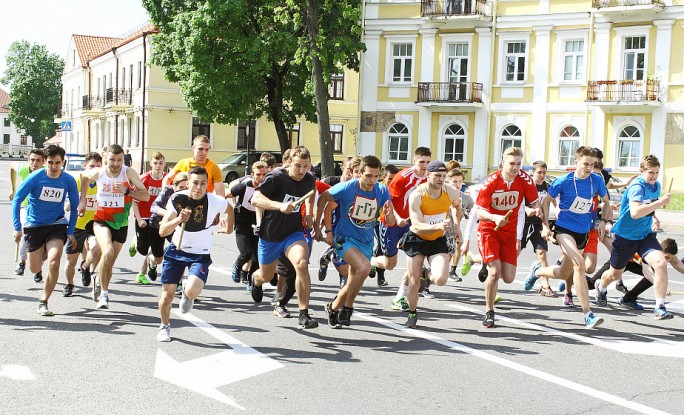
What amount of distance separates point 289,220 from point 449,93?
102 ft

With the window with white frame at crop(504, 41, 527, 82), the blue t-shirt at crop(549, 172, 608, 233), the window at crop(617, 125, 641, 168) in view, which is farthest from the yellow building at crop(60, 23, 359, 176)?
the blue t-shirt at crop(549, 172, 608, 233)

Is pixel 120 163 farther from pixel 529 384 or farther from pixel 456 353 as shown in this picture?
pixel 529 384

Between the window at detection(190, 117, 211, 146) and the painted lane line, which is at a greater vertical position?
the window at detection(190, 117, 211, 146)

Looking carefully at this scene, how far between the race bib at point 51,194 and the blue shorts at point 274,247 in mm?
2298

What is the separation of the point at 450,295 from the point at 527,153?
27758mm

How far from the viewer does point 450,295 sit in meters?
11.7

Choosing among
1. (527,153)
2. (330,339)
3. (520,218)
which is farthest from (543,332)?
(527,153)

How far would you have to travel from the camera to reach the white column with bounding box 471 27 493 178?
127 ft

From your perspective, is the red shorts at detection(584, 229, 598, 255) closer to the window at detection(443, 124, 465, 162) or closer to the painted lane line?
the painted lane line

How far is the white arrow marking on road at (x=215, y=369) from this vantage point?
21.0 feet

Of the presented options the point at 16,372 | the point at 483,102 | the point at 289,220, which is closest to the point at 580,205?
the point at 289,220

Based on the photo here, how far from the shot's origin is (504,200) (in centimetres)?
934

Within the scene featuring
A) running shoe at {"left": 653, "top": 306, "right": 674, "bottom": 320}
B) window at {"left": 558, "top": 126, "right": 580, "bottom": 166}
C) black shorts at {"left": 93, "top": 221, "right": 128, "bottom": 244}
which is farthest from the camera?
window at {"left": 558, "top": 126, "right": 580, "bottom": 166}

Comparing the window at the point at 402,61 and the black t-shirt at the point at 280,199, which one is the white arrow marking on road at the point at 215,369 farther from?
the window at the point at 402,61
